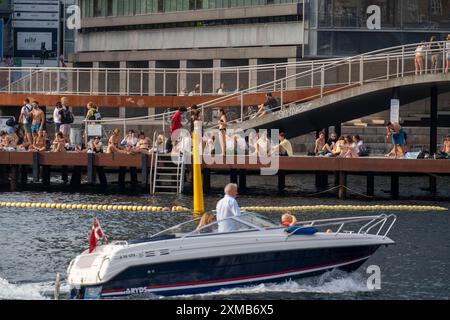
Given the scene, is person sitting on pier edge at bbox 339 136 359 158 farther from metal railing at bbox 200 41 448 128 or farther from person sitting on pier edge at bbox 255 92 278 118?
person sitting on pier edge at bbox 255 92 278 118

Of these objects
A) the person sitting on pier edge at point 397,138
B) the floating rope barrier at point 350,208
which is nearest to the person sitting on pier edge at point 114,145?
the floating rope barrier at point 350,208

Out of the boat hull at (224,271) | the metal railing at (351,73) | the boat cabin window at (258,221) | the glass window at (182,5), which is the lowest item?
the boat hull at (224,271)

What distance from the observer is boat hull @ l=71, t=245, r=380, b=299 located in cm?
2870

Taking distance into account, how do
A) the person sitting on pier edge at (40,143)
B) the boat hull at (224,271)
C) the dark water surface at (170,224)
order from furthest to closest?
the person sitting on pier edge at (40,143) < the dark water surface at (170,224) < the boat hull at (224,271)

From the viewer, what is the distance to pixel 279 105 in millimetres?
55750

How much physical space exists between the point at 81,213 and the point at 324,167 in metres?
9.90

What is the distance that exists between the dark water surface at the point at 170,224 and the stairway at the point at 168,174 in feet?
2.74

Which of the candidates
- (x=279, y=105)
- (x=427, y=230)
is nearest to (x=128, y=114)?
(x=279, y=105)

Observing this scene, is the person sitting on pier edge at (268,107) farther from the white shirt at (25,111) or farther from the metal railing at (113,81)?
the white shirt at (25,111)

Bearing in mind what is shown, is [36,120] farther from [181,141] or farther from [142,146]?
[181,141]

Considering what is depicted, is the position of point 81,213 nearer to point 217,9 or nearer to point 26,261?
point 26,261

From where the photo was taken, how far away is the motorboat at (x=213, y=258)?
28.6 m

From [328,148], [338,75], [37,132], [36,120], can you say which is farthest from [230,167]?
[36,120]

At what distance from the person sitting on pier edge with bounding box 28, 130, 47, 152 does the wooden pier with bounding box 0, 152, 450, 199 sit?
47 centimetres
